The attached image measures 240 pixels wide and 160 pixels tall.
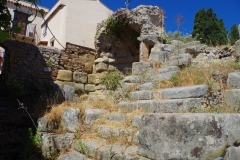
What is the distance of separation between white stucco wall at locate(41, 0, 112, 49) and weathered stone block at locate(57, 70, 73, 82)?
2.55 metres

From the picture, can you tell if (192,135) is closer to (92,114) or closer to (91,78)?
(92,114)

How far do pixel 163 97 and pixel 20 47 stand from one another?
5662 millimetres

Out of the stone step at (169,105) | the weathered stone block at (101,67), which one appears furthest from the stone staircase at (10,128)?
the weathered stone block at (101,67)

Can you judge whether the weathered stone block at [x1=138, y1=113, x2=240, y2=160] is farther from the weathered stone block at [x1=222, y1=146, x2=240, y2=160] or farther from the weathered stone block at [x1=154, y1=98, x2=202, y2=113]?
the weathered stone block at [x1=154, y1=98, x2=202, y2=113]

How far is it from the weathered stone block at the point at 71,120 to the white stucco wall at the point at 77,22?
640 centimetres

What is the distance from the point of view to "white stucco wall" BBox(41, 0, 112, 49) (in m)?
10.2

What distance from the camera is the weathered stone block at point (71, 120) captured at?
4195 millimetres

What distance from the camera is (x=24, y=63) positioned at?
23.8ft

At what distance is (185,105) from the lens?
349 cm

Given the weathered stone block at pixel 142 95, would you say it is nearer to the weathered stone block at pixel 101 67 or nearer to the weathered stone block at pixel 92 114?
the weathered stone block at pixel 92 114

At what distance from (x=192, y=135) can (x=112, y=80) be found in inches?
249

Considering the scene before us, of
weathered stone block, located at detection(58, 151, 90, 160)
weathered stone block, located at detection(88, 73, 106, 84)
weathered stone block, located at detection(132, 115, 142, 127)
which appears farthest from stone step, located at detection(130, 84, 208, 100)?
weathered stone block, located at detection(88, 73, 106, 84)

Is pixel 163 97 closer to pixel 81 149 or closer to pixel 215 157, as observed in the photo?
pixel 81 149

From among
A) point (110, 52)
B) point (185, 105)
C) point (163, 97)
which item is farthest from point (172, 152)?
point (110, 52)
